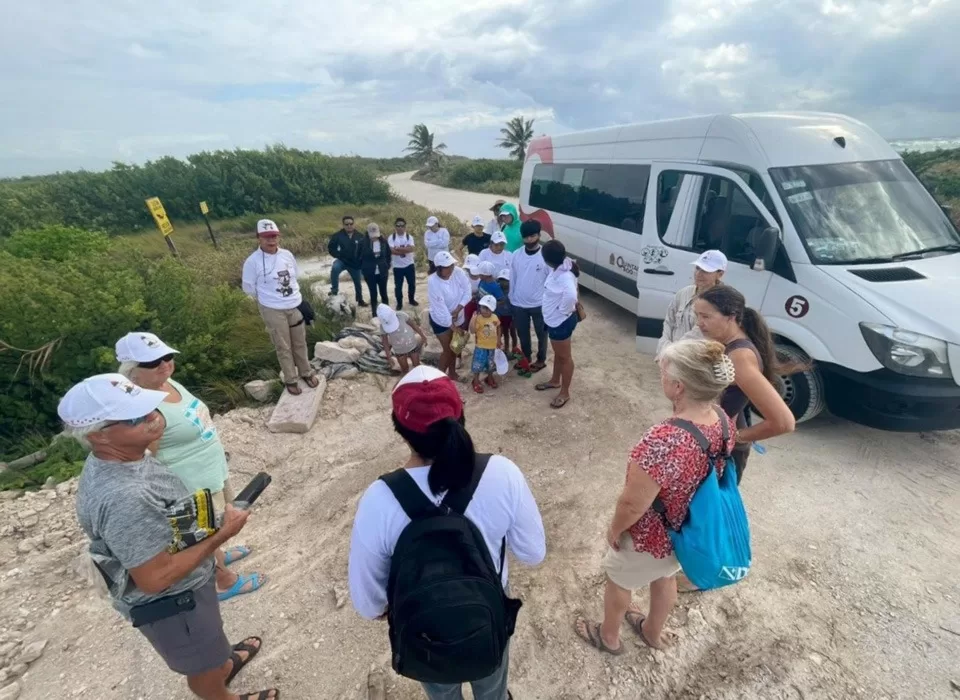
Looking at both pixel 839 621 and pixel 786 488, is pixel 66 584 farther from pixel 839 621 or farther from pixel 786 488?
pixel 786 488

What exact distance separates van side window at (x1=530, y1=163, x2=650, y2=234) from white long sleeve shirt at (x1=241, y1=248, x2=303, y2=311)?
407 cm

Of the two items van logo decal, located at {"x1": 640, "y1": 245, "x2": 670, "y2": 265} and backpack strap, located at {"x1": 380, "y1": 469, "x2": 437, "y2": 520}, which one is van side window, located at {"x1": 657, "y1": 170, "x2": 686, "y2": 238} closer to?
van logo decal, located at {"x1": 640, "y1": 245, "x2": 670, "y2": 265}

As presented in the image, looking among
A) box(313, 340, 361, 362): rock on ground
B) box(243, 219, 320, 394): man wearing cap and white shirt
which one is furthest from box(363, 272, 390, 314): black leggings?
box(243, 219, 320, 394): man wearing cap and white shirt

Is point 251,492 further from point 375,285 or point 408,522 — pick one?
point 375,285

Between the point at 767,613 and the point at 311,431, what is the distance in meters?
3.98

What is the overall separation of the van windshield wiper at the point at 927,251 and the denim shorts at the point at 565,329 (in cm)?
262

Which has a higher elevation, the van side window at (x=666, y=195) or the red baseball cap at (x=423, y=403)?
the van side window at (x=666, y=195)

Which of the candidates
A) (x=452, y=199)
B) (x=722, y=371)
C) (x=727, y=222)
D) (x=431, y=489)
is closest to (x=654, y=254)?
(x=727, y=222)

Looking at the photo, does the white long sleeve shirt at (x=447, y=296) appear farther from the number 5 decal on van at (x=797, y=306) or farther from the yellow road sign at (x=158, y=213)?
the yellow road sign at (x=158, y=213)

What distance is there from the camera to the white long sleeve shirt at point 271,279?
4.77 m

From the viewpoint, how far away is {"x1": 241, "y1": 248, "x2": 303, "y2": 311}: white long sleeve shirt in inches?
188

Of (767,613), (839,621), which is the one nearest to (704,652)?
(767,613)

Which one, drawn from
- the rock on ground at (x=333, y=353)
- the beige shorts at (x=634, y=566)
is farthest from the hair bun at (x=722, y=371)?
the rock on ground at (x=333, y=353)

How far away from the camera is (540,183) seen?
8.61 meters
